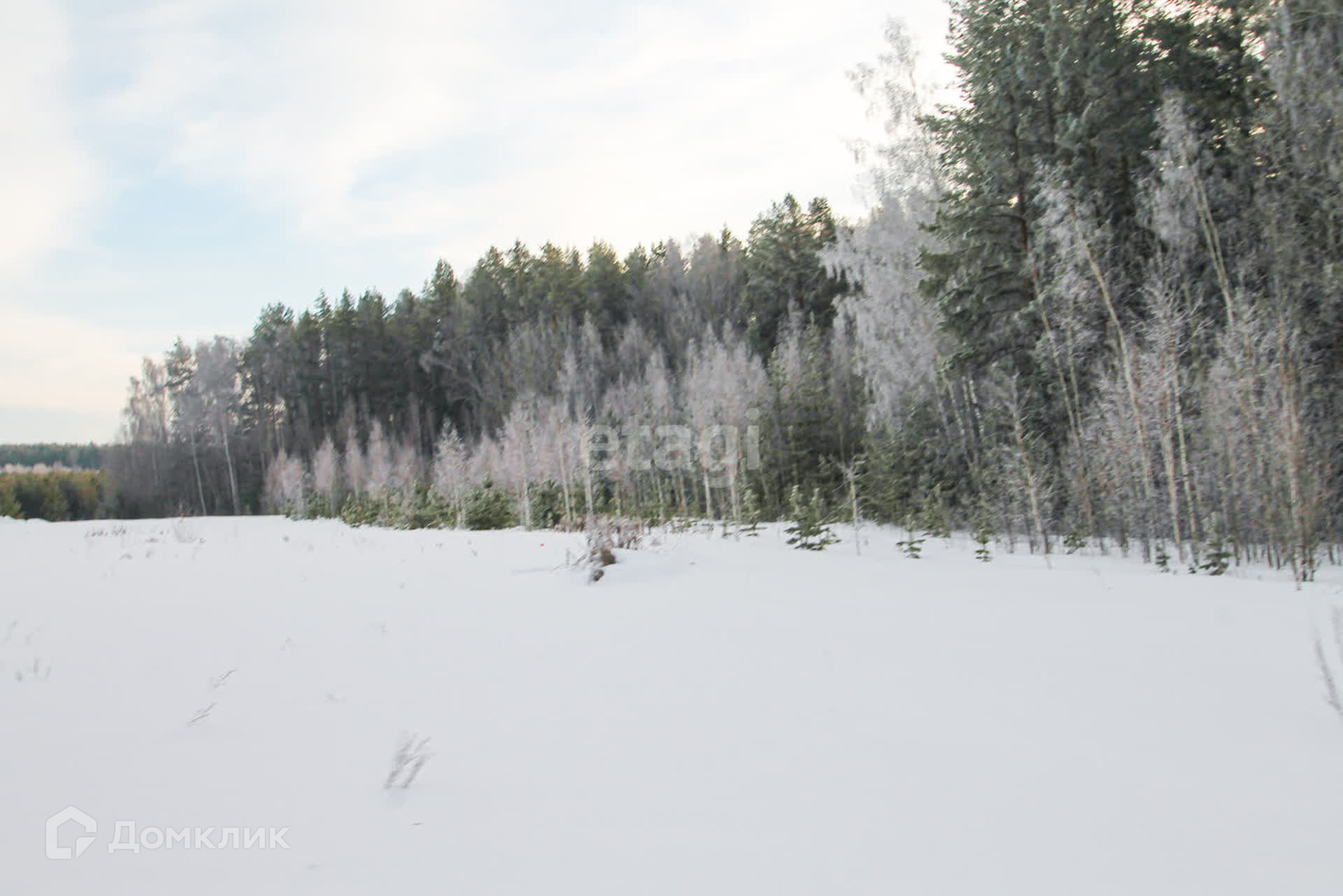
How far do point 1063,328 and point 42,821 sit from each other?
15.6 metres

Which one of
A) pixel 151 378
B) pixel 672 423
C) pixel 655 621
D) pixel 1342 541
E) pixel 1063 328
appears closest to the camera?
pixel 655 621

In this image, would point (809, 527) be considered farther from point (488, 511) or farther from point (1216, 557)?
point (488, 511)

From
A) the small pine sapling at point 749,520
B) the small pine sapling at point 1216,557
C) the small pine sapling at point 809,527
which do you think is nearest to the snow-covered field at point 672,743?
the small pine sapling at point 1216,557

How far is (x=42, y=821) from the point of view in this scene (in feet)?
7.76

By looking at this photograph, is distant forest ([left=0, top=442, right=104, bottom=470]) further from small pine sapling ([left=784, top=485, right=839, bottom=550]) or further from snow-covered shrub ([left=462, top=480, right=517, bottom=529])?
small pine sapling ([left=784, top=485, right=839, bottom=550])

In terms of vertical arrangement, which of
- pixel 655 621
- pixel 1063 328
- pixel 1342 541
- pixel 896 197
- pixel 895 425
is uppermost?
pixel 896 197

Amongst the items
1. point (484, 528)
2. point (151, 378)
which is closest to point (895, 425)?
point (484, 528)

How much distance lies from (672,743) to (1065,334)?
1381 centimetres

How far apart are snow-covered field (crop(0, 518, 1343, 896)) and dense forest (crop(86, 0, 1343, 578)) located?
5.20m

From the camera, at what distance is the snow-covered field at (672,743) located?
2.32m

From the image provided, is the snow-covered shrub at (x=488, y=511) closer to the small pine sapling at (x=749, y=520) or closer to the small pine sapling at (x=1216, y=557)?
the small pine sapling at (x=749, y=520)

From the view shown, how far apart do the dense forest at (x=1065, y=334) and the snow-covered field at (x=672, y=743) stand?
520 centimetres

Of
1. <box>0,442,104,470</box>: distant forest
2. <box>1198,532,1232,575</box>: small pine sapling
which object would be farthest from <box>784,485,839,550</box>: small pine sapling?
<box>0,442,104,470</box>: distant forest

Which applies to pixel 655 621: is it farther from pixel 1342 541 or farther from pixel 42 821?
pixel 1342 541
